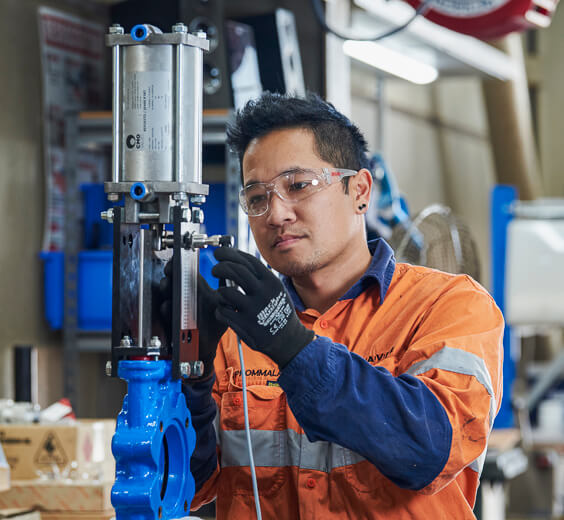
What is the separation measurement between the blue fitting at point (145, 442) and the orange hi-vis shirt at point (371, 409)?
176 mm

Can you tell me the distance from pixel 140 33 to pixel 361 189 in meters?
0.70

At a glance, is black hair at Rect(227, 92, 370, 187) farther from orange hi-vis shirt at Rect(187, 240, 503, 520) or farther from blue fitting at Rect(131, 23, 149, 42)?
blue fitting at Rect(131, 23, 149, 42)

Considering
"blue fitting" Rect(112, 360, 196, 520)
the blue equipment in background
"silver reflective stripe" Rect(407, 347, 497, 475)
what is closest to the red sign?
the blue equipment in background

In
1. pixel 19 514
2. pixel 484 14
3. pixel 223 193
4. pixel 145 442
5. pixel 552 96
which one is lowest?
pixel 19 514

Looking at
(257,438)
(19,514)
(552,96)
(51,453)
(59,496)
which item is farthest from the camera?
(552,96)

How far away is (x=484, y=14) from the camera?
11.5 ft

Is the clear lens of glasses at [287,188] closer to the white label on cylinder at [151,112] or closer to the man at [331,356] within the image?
the man at [331,356]

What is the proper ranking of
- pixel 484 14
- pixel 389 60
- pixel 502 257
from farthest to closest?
pixel 502 257 < pixel 389 60 < pixel 484 14

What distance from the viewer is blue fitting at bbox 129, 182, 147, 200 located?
1.40 meters

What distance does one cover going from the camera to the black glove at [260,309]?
1373mm

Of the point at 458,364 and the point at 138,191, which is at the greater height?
the point at 138,191

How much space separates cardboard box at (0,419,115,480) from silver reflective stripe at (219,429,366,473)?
0.90 meters

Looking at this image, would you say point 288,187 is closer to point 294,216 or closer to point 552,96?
point 294,216

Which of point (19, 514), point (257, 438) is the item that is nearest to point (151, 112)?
point (257, 438)
